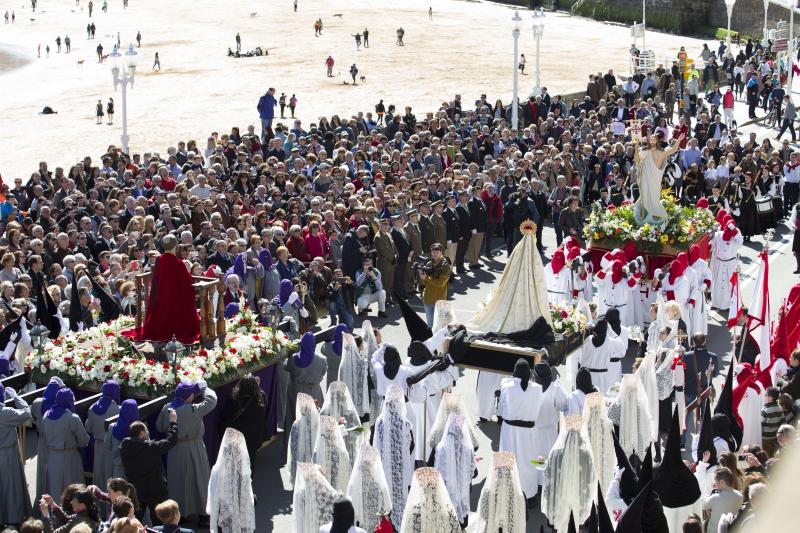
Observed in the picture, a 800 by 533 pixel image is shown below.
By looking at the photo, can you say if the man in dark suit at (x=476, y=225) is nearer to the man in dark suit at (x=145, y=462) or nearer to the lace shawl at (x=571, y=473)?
the lace shawl at (x=571, y=473)

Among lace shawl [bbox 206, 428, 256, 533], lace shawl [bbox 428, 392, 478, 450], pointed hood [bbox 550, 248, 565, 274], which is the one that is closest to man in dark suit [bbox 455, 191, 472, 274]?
pointed hood [bbox 550, 248, 565, 274]

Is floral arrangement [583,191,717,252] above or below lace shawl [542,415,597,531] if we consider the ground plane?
above

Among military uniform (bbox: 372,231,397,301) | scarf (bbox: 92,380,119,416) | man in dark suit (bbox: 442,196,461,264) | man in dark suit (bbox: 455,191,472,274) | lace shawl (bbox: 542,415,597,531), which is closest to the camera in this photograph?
lace shawl (bbox: 542,415,597,531)

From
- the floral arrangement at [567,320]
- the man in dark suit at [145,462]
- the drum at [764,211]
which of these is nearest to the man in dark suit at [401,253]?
the floral arrangement at [567,320]

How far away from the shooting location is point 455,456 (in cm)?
1042

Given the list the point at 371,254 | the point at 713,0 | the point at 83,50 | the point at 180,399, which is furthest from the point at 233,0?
the point at 180,399

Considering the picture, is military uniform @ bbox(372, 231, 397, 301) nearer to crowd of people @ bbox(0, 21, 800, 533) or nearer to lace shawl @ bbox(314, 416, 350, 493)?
crowd of people @ bbox(0, 21, 800, 533)

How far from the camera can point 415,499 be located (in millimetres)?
8297

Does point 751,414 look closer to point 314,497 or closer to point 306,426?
point 306,426

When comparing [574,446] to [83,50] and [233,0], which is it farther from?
[233,0]

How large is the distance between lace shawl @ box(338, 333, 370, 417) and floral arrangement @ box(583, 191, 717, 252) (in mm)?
6956

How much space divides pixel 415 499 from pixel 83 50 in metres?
71.5

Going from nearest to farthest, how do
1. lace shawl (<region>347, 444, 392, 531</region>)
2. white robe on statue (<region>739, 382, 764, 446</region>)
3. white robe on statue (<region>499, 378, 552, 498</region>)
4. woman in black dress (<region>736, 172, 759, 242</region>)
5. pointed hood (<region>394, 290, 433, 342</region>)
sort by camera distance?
lace shawl (<region>347, 444, 392, 531</region>) < white robe on statue (<region>499, 378, 552, 498</region>) < white robe on statue (<region>739, 382, 764, 446</region>) < pointed hood (<region>394, 290, 433, 342</region>) < woman in black dress (<region>736, 172, 759, 242</region>)

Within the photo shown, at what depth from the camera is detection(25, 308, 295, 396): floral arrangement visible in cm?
1155
